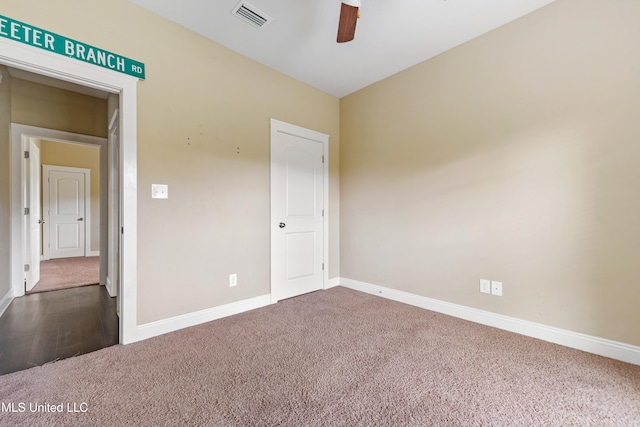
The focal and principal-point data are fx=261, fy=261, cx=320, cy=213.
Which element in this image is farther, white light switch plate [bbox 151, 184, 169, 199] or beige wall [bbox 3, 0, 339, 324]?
white light switch plate [bbox 151, 184, 169, 199]

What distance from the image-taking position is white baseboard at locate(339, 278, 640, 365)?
1.88 m

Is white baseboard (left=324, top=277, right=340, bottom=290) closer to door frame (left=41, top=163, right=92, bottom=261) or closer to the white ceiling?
the white ceiling

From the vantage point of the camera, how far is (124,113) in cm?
211

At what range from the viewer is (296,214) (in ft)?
11.1

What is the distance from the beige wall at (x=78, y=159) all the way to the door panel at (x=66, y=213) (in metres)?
0.19

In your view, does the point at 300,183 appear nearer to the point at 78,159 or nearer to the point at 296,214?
the point at 296,214

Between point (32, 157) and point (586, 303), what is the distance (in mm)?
6780

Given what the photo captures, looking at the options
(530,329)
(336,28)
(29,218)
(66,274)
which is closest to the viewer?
(530,329)

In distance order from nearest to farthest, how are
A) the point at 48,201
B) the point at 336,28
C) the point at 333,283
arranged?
the point at 336,28 → the point at 333,283 → the point at 48,201

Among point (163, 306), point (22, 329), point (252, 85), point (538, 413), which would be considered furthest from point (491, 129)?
point (22, 329)

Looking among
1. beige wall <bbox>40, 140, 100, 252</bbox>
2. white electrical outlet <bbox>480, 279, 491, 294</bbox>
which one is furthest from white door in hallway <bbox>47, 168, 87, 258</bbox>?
white electrical outlet <bbox>480, 279, 491, 294</bbox>

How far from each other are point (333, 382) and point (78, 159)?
788 centimetres

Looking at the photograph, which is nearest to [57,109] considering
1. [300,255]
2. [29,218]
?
[29,218]

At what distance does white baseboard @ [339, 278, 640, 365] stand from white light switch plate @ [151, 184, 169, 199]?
8.76 ft
